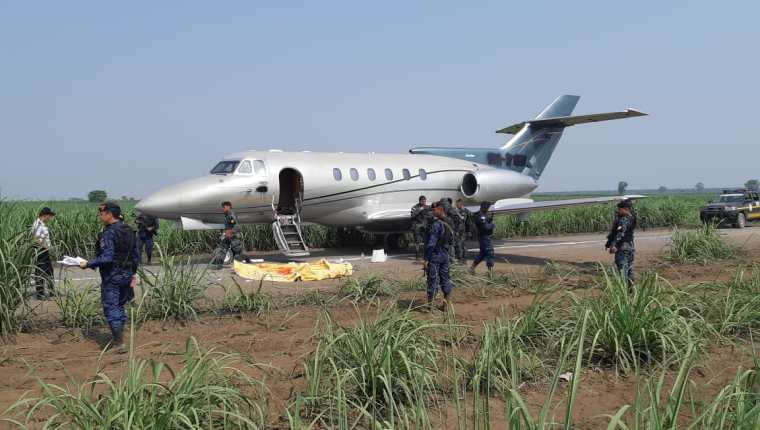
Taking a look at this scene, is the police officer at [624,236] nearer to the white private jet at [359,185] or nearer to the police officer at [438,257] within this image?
the police officer at [438,257]

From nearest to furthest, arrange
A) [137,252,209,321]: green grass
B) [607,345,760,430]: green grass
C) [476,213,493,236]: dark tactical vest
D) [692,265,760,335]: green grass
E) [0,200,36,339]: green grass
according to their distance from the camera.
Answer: [607,345,760,430]: green grass → [692,265,760,335]: green grass → [0,200,36,339]: green grass → [137,252,209,321]: green grass → [476,213,493,236]: dark tactical vest

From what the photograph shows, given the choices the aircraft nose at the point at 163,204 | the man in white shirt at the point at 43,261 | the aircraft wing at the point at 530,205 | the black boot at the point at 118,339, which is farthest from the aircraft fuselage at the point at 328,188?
the black boot at the point at 118,339

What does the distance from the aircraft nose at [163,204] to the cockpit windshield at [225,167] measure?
1333 mm

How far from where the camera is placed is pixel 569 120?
2186 centimetres

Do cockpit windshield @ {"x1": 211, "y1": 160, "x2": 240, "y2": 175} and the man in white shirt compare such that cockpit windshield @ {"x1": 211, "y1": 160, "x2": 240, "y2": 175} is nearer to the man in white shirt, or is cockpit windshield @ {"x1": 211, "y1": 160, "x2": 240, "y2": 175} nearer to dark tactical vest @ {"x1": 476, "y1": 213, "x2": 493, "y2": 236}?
the man in white shirt

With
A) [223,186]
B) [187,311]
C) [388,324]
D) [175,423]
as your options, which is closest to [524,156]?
[223,186]

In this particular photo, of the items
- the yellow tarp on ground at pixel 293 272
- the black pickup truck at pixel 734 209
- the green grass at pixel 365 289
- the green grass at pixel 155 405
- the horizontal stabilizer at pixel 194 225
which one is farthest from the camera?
the black pickup truck at pixel 734 209

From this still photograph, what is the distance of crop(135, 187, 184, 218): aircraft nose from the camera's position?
14375mm

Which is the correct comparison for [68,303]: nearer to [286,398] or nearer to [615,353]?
[286,398]

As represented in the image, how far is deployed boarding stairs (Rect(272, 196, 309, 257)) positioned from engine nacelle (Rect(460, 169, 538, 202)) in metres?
6.19

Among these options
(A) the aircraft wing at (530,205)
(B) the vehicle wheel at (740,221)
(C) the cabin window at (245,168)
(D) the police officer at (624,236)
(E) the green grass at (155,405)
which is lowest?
(B) the vehicle wheel at (740,221)

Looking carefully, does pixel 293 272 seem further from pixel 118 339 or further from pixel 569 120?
pixel 569 120

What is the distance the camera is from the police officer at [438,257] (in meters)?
8.84

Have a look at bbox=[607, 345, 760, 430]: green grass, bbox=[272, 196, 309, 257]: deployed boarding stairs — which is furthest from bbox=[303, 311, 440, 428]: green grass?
bbox=[272, 196, 309, 257]: deployed boarding stairs
